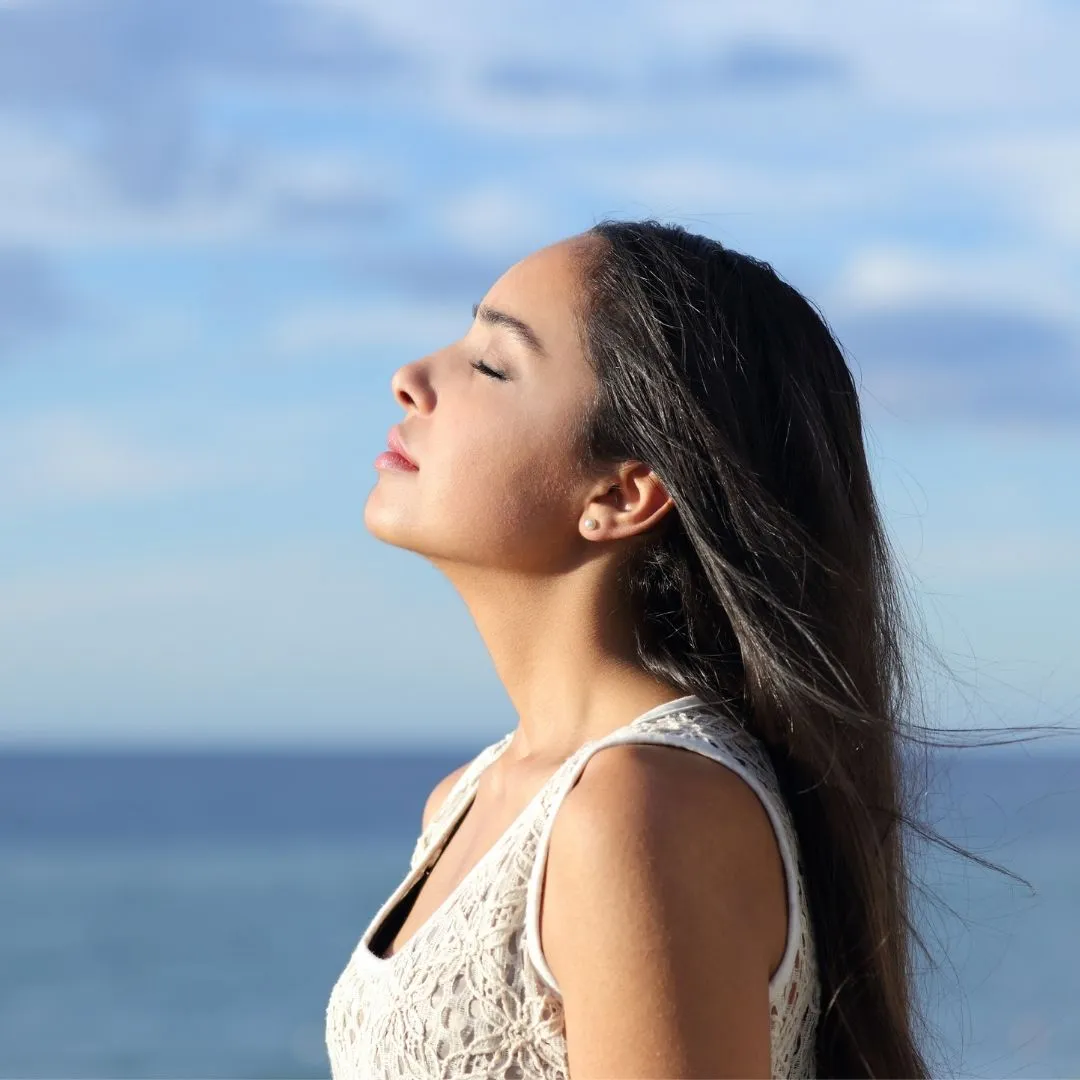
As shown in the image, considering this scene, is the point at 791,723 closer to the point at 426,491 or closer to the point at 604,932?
the point at 604,932

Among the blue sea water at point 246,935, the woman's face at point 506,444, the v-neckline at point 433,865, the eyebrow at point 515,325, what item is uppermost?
Result: the blue sea water at point 246,935

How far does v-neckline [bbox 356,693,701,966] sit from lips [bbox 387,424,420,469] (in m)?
0.53

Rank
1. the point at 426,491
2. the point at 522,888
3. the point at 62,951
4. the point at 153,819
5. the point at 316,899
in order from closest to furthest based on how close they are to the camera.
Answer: the point at 522,888, the point at 426,491, the point at 62,951, the point at 316,899, the point at 153,819

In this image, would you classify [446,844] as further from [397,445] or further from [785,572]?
[785,572]

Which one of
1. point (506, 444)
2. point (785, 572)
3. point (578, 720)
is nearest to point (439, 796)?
point (578, 720)

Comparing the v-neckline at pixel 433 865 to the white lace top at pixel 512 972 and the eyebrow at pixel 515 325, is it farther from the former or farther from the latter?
the eyebrow at pixel 515 325

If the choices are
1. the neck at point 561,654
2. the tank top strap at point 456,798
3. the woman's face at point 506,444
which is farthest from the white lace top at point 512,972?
the tank top strap at point 456,798

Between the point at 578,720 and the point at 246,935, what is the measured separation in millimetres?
32132

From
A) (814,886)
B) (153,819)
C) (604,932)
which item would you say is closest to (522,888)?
(604,932)

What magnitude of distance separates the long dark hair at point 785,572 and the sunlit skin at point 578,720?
0.18ft

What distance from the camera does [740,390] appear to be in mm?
2180

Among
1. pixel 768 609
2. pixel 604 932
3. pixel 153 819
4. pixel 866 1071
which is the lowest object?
pixel 866 1071

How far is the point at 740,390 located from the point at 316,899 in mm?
35301

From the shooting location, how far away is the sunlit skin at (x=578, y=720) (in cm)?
172
